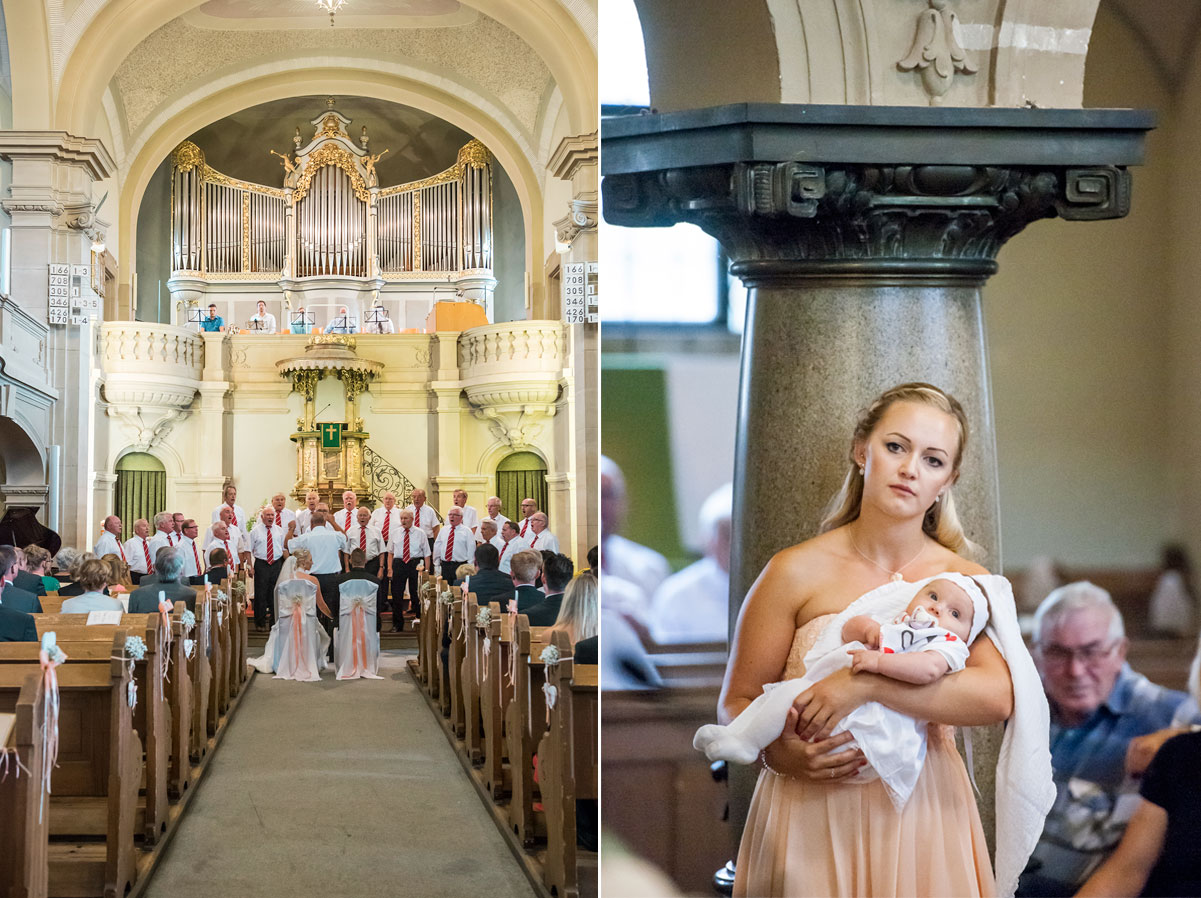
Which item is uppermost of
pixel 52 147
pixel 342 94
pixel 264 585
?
pixel 342 94

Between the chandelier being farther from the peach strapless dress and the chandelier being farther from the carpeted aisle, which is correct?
the peach strapless dress

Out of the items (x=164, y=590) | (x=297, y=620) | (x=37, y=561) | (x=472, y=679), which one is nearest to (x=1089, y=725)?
Result: (x=472, y=679)

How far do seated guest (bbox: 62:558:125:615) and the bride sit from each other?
3.47 m

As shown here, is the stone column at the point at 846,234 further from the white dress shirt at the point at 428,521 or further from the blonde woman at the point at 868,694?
the white dress shirt at the point at 428,521

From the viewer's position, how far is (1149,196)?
3.44 meters

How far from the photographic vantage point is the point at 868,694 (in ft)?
10.1

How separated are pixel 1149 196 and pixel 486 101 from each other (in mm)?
13221

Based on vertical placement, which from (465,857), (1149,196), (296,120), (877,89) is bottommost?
(465,857)

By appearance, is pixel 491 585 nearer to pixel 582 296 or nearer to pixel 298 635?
pixel 582 296

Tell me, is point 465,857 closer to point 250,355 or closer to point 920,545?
point 920,545

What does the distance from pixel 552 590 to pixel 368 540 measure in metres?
6.37

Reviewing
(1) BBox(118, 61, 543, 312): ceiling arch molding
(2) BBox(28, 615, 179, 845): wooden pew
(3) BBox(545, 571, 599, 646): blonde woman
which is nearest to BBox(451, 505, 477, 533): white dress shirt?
(1) BBox(118, 61, 543, 312): ceiling arch molding

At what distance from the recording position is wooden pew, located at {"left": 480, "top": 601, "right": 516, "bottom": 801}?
19.8ft

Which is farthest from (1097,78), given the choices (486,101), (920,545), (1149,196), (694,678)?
(486,101)
